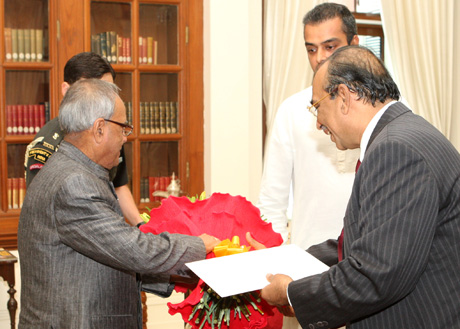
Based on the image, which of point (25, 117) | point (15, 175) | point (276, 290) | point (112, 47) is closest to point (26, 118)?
point (25, 117)

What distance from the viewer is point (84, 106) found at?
202cm

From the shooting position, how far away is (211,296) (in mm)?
1817

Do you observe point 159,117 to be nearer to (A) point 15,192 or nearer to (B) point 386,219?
(A) point 15,192

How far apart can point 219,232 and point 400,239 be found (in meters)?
0.69

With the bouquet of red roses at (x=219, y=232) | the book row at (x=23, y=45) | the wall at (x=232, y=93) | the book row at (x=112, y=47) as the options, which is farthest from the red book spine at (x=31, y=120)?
the bouquet of red roses at (x=219, y=232)

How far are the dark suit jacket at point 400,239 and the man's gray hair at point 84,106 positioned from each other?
95 centimetres

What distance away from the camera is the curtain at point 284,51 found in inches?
178

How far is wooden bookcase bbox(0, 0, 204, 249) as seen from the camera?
410cm

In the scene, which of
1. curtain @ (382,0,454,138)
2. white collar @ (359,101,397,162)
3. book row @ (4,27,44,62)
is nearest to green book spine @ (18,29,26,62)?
book row @ (4,27,44,62)

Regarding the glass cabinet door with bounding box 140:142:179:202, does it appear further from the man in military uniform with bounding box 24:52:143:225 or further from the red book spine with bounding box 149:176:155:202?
the man in military uniform with bounding box 24:52:143:225

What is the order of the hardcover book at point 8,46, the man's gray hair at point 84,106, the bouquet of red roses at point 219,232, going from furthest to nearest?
the hardcover book at point 8,46 < the man's gray hair at point 84,106 < the bouquet of red roses at point 219,232

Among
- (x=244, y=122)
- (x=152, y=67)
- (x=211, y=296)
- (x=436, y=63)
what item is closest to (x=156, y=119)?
(x=152, y=67)

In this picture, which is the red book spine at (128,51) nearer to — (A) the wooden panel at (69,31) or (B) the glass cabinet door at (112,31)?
(B) the glass cabinet door at (112,31)

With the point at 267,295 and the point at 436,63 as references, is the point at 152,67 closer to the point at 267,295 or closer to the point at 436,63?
the point at 436,63
